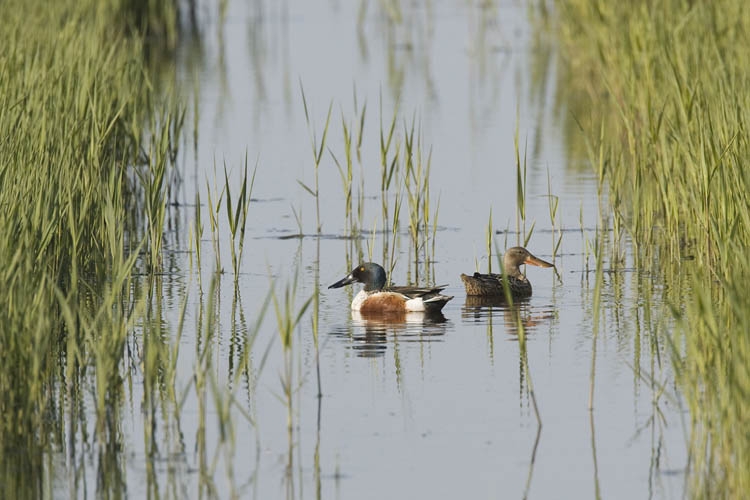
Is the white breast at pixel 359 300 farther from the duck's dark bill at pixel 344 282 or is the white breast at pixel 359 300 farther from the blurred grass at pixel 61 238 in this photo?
the blurred grass at pixel 61 238

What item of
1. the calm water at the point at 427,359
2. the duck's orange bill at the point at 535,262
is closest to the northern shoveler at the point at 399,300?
the calm water at the point at 427,359

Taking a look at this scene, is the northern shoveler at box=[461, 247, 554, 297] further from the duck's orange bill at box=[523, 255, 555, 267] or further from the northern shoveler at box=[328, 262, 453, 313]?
the northern shoveler at box=[328, 262, 453, 313]

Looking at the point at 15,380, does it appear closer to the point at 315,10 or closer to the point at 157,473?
the point at 157,473

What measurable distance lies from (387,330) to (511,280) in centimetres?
127

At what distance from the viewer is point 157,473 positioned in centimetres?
583

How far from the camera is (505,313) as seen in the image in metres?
9.27

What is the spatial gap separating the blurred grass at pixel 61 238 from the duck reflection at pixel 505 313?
6.48ft

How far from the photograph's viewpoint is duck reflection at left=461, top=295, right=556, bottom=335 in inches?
346

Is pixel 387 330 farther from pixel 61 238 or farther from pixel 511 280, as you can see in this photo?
pixel 61 238

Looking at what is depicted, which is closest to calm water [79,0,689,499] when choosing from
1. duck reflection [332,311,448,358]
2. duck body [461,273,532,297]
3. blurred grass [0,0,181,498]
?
duck reflection [332,311,448,358]

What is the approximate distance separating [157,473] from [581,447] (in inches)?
66.8

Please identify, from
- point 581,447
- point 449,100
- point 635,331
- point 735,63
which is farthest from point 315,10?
point 581,447

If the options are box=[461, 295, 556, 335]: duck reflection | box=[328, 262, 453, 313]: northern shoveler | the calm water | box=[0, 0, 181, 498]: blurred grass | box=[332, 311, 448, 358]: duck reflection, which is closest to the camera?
the calm water

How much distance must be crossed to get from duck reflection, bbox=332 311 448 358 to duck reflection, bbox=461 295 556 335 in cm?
25
